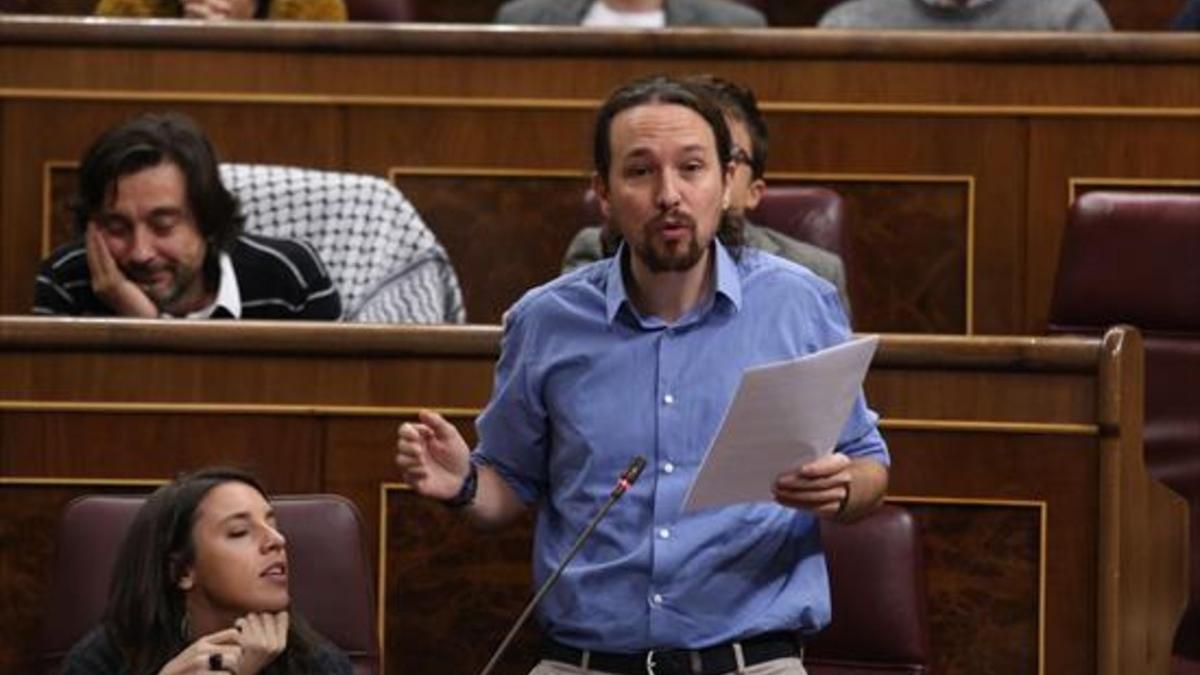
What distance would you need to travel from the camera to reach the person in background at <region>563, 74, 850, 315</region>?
226 cm

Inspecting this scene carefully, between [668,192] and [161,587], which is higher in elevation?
[668,192]

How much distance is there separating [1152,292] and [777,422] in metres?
0.82

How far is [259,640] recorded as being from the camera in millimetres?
1771

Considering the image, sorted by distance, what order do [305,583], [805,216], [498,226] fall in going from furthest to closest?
[498,226] → [805,216] → [305,583]

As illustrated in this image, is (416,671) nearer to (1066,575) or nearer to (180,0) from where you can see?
(1066,575)

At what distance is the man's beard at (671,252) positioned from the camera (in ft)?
5.85

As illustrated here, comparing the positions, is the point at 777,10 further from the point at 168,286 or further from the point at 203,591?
the point at 203,591

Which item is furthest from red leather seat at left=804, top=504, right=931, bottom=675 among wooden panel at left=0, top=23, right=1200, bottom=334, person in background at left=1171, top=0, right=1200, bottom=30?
person in background at left=1171, top=0, right=1200, bottom=30

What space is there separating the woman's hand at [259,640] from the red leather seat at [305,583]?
0.12 metres

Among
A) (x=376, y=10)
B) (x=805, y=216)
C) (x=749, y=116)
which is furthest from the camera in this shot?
(x=376, y=10)

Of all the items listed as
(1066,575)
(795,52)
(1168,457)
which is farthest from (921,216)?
(1066,575)

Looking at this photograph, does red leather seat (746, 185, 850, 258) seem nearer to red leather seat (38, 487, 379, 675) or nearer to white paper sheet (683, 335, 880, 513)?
red leather seat (38, 487, 379, 675)

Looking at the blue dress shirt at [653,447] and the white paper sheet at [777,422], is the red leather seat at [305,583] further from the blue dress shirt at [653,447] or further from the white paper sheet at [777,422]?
the white paper sheet at [777,422]

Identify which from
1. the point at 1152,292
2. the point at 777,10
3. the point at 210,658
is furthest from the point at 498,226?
the point at 210,658
